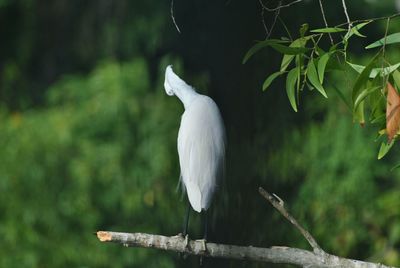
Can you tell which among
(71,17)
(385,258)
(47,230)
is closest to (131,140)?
(47,230)

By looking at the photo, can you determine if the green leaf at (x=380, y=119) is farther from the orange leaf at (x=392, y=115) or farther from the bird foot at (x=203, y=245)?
the bird foot at (x=203, y=245)

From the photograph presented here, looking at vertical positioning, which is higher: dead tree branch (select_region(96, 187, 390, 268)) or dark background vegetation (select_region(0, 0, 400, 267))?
dead tree branch (select_region(96, 187, 390, 268))

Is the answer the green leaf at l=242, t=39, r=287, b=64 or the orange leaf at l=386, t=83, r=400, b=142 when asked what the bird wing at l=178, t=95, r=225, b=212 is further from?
the orange leaf at l=386, t=83, r=400, b=142

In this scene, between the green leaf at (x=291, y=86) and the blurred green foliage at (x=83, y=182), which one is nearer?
the green leaf at (x=291, y=86)

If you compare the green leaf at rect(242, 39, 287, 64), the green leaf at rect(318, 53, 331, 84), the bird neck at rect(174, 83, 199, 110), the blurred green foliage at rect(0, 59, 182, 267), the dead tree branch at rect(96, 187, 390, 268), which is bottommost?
the blurred green foliage at rect(0, 59, 182, 267)

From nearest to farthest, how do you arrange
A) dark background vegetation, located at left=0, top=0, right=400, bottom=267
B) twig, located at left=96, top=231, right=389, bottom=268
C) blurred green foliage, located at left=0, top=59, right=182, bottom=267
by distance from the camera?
twig, located at left=96, top=231, right=389, bottom=268
dark background vegetation, located at left=0, top=0, right=400, bottom=267
blurred green foliage, located at left=0, top=59, right=182, bottom=267

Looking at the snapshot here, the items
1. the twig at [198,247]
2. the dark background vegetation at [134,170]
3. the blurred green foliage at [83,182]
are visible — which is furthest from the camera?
the blurred green foliage at [83,182]

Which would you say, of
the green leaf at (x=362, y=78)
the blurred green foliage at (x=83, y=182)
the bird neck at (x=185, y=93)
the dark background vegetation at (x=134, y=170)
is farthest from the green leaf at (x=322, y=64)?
the blurred green foliage at (x=83, y=182)

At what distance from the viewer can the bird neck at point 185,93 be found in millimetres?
1226

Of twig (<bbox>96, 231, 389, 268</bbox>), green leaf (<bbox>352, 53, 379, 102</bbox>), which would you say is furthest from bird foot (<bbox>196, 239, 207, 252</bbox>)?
green leaf (<bbox>352, 53, 379, 102</bbox>)

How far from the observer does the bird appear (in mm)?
1225

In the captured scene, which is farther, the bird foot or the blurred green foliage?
the blurred green foliage

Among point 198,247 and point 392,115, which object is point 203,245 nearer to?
point 198,247

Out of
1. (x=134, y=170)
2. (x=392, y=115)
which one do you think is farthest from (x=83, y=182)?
(x=392, y=115)
